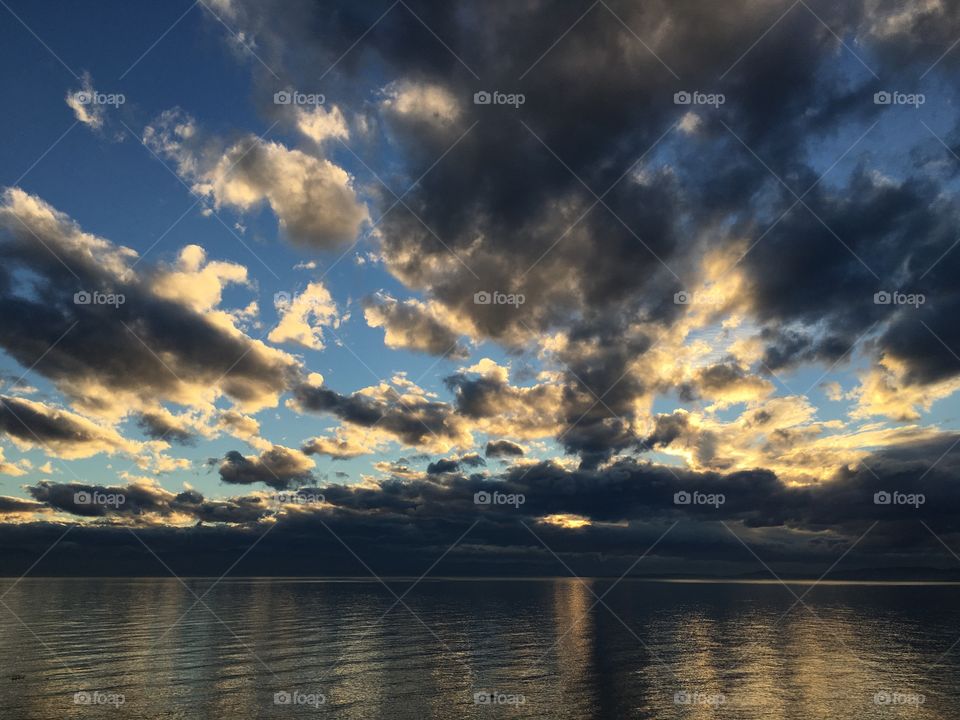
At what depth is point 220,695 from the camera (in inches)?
2514

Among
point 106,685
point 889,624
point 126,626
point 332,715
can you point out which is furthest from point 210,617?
point 889,624

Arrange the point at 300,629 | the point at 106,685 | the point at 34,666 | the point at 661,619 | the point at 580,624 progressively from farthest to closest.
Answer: the point at 661,619, the point at 580,624, the point at 300,629, the point at 34,666, the point at 106,685

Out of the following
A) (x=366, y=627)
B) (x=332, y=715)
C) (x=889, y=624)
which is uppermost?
(x=332, y=715)

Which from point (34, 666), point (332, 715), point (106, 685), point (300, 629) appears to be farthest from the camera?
point (300, 629)

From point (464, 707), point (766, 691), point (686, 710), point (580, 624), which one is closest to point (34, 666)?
point (464, 707)

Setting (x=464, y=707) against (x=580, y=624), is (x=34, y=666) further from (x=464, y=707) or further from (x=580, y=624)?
(x=580, y=624)

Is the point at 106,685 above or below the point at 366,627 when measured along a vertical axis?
above

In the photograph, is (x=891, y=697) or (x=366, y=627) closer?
(x=891, y=697)

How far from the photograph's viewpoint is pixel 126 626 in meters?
128

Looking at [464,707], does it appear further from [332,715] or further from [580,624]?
[580,624]

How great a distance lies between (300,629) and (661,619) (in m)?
96.0

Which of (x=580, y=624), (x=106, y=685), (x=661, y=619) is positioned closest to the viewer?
(x=106, y=685)

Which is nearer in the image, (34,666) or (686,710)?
(686,710)

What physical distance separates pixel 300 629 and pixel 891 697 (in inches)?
4156
